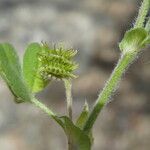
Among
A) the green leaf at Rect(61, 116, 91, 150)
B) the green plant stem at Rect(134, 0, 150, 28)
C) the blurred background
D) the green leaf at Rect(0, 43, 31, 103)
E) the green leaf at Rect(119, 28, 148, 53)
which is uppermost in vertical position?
the green plant stem at Rect(134, 0, 150, 28)

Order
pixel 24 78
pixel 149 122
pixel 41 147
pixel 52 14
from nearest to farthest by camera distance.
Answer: pixel 24 78 → pixel 41 147 → pixel 149 122 → pixel 52 14

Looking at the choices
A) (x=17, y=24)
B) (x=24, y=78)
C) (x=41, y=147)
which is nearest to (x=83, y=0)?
(x=17, y=24)

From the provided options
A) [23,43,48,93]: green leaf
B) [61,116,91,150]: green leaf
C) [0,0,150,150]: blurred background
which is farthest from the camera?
[0,0,150,150]: blurred background

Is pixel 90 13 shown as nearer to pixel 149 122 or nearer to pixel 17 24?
pixel 17 24

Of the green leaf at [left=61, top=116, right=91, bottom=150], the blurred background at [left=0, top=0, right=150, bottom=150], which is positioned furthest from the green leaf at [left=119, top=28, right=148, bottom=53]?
the blurred background at [left=0, top=0, right=150, bottom=150]

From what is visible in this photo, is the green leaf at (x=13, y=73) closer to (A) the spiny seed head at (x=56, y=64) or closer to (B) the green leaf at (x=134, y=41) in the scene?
(A) the spiny seed head at (x=56, y=64)

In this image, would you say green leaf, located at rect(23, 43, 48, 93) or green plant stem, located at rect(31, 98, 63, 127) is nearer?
green plant stem, located at rect(31, 98, 63, 127)

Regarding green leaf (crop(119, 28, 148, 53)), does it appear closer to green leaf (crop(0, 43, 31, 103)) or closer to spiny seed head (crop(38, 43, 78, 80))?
spiny seed head (crop(38, 43, 78, 80))

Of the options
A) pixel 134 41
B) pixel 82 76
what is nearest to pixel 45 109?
pixel 134 41
